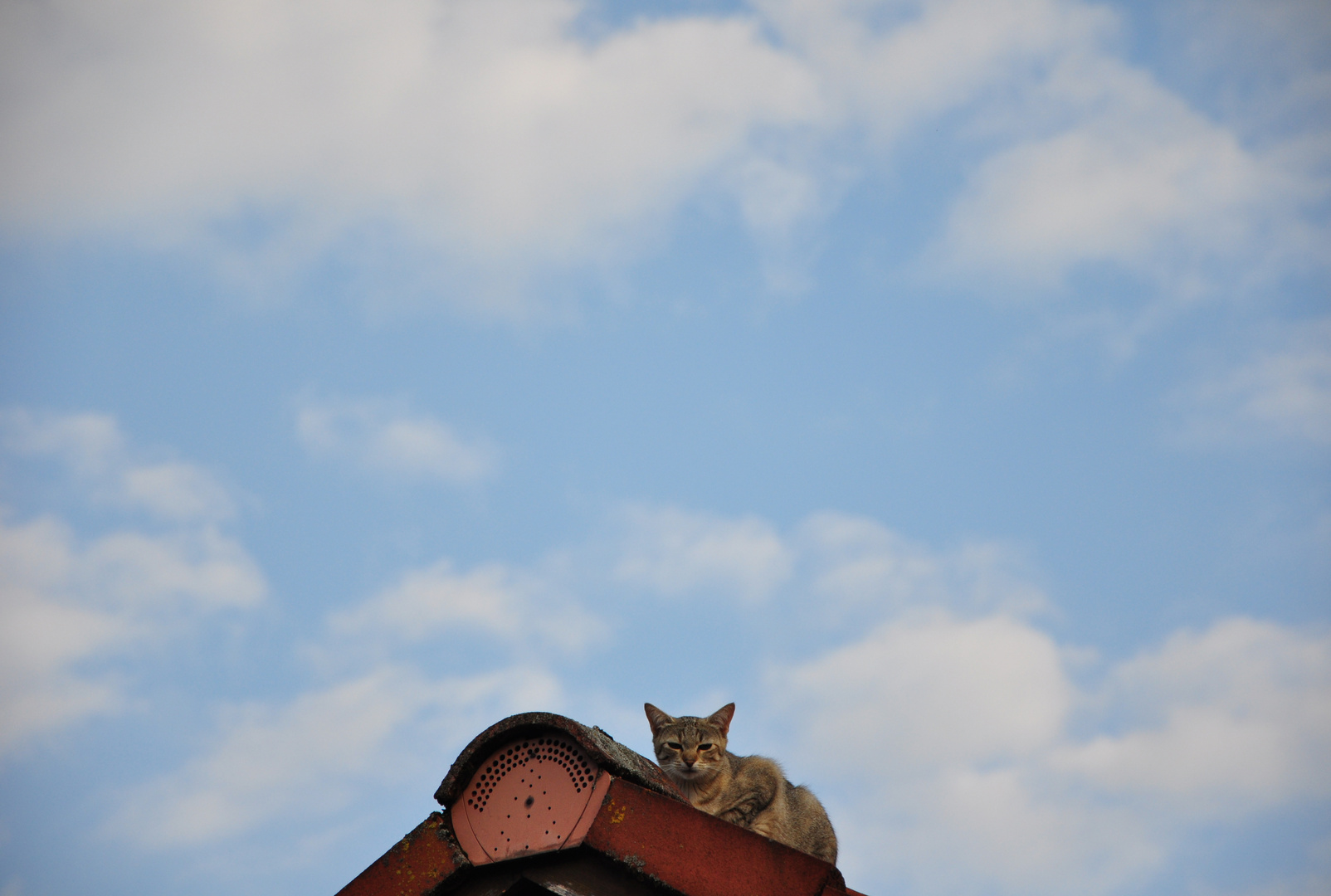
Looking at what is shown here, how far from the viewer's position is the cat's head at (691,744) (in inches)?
265

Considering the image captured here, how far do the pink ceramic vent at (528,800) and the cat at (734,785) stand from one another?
8.11ft

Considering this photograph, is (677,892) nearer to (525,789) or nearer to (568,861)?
(568,861)

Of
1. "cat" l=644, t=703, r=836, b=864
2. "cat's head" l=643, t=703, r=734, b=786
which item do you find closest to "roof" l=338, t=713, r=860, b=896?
"cat" l=644, t=703, r=836, b=864

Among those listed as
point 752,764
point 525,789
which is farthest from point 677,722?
point 525,789

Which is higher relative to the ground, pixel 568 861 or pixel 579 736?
pixel 579 736

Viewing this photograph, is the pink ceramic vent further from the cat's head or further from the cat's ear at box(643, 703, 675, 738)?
the cat's ear at box(643, 703, 675, 738)

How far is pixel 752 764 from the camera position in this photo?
6.70 metres

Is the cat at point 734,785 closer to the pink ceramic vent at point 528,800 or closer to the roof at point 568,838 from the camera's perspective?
the roof at point 568,838

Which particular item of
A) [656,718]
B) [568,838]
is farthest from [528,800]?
[656,718]

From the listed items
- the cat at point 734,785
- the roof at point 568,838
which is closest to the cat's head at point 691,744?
the cat at point 734,785

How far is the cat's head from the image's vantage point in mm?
6727

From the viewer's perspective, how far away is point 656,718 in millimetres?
7414

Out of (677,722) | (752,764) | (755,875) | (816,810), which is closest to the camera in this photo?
(755,875)

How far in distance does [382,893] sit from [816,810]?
10.4 feet
